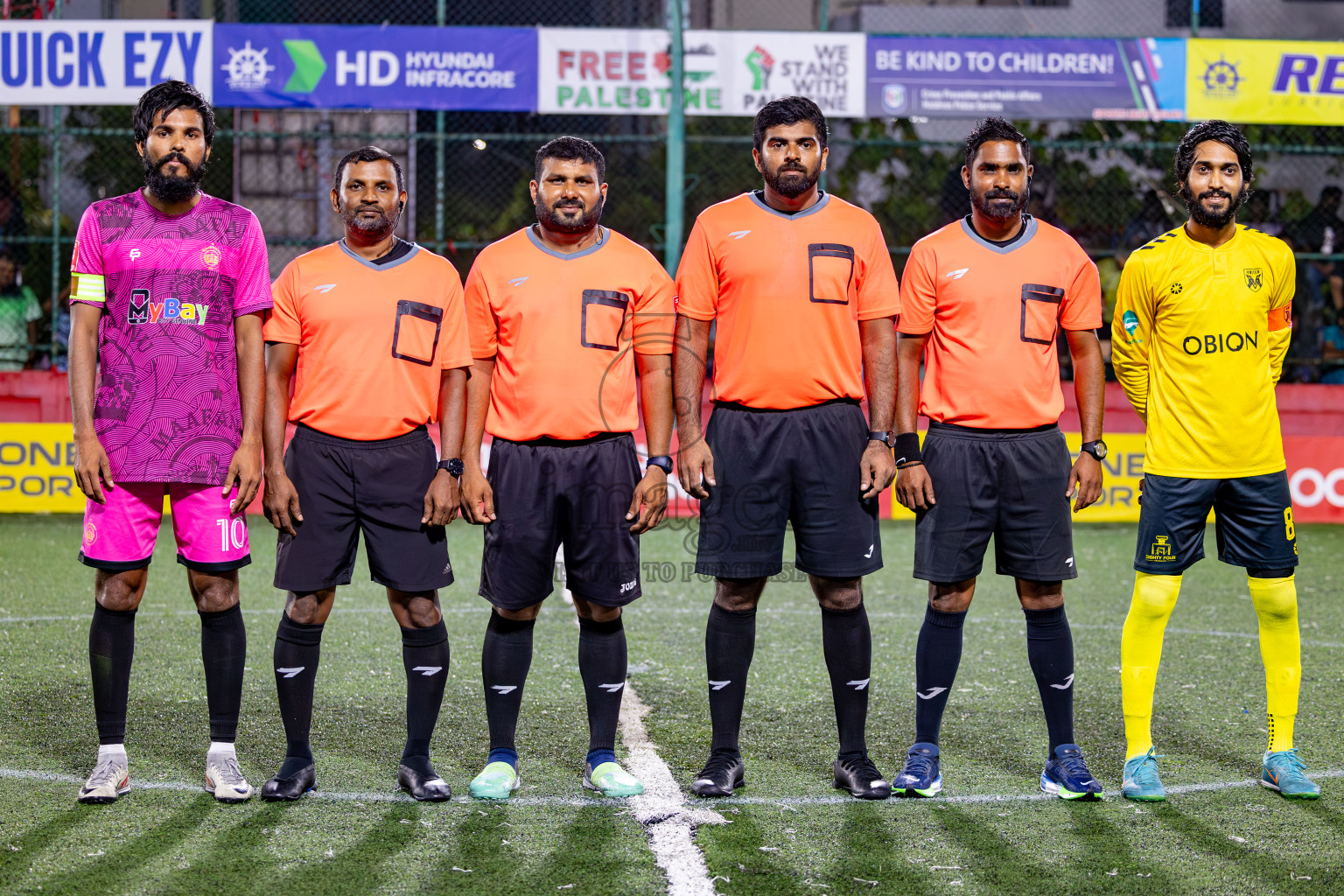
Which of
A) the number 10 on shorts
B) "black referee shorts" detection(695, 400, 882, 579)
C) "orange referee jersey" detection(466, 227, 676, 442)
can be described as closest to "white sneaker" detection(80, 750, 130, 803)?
the number 10 on shorts

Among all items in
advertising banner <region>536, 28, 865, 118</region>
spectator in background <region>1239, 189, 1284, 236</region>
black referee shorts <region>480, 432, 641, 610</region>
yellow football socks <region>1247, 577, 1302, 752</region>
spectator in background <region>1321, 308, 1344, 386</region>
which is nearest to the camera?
black referee shorts <region>480, 432, 641, 610</region>

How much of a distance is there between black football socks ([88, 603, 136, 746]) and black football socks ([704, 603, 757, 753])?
186cm

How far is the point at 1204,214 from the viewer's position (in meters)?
4.48

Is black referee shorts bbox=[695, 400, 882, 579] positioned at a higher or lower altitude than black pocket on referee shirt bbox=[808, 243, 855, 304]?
lower

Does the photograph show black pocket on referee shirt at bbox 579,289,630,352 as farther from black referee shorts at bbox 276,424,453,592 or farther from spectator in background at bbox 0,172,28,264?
spectator in background at bbox 0,172,28,264

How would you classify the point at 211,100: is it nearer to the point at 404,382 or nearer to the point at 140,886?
the point at 404,382

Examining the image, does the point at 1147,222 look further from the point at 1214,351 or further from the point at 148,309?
the point at 148,309

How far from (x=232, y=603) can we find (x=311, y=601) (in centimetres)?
27

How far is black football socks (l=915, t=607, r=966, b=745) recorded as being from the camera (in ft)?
14.8

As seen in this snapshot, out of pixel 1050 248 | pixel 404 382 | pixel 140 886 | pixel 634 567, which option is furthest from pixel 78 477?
pixel 1050 248

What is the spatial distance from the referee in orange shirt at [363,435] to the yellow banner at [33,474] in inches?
289

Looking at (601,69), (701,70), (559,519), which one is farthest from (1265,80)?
(559,519)

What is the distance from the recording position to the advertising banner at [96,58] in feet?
39.5

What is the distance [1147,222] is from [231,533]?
1150cm
